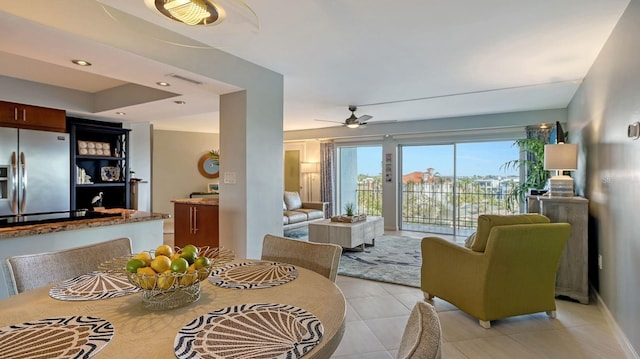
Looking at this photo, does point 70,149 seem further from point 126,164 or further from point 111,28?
point 111,28

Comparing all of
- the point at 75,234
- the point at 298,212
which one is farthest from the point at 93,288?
the point at 298,212

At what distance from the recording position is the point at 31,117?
3953mm

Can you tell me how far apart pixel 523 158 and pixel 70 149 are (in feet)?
23.8

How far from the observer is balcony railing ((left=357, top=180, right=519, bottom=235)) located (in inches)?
258

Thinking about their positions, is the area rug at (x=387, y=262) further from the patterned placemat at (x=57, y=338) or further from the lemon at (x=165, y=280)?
the patterned placemat at (x=57, y=338)

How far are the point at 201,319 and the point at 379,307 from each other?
2321 millimetres

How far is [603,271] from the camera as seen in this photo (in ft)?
9.78

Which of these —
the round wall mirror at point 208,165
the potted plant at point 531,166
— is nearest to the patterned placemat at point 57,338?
the potted plant at point 531,166

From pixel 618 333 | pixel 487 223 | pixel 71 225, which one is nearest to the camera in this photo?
pixel 71 225

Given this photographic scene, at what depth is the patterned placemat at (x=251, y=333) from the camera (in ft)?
2.77

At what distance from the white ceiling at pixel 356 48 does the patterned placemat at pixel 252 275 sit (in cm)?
118

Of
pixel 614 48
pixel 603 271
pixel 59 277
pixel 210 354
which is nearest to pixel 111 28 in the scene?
pixel 59 277

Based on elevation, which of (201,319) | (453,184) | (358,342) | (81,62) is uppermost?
(81,62)

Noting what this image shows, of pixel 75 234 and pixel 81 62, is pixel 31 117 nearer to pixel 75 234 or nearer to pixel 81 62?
pixel 81 62
